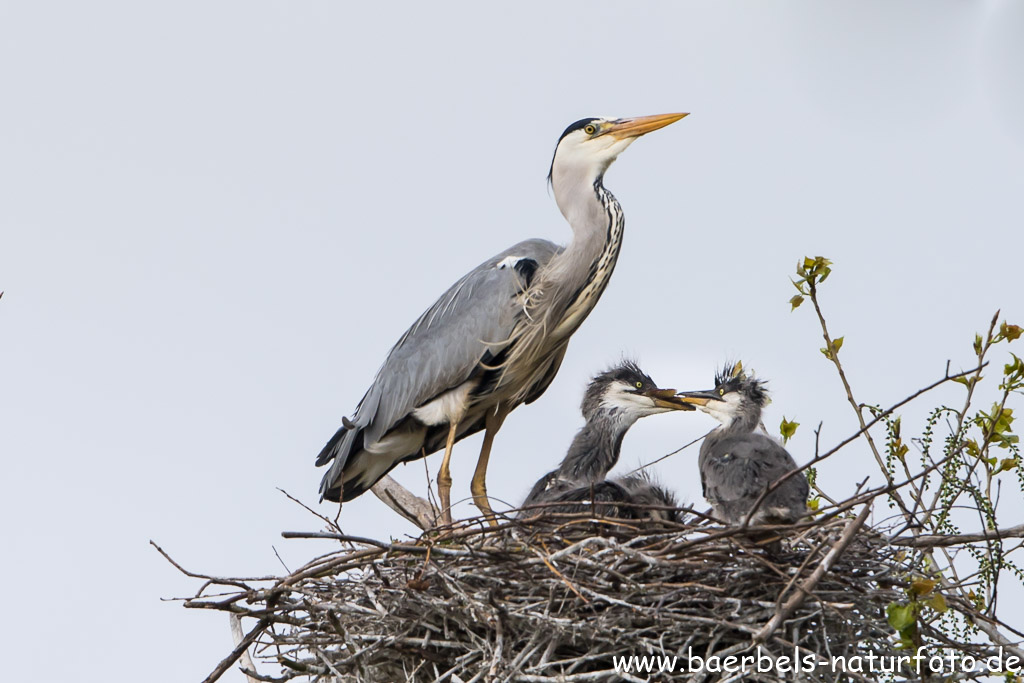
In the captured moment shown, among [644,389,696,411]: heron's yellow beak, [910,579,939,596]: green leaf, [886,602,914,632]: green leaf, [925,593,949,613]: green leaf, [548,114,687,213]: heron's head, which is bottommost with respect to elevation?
[886,602,914,632]: green leaf

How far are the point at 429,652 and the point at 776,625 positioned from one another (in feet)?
4.43

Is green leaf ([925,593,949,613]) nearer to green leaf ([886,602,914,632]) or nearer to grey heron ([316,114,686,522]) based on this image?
green leaf ([886,602,914,632])

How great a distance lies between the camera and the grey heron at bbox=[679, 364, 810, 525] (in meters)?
4.19

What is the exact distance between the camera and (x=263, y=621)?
4219 millimetres

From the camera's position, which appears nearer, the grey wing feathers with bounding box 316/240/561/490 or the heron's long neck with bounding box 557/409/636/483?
the heron's long neck with bounding box 557/409/636/483

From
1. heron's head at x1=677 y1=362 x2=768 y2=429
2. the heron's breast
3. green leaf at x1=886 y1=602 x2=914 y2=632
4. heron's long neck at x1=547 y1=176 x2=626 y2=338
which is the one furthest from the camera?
the heron's breast

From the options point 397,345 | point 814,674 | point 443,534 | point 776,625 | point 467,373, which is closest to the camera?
point 776,625

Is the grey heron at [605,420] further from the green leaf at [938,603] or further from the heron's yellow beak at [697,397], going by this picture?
the green leaf at [938,603]

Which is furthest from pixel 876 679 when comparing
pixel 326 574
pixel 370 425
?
pixel 370 425

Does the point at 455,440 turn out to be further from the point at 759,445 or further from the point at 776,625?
the point at 776,625

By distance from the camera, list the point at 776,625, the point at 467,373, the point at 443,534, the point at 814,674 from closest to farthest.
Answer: the point at 776,625
the point at 814,674
the point at 443,534
the point at 467,373

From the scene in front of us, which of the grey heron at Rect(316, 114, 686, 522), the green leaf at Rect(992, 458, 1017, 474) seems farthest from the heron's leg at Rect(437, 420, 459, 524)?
the green leaf at Rect(992, 458, 1017, 474)

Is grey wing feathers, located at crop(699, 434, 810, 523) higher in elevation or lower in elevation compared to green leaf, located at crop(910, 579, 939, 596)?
higher

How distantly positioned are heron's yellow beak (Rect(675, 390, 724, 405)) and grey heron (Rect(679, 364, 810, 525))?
0.25m
